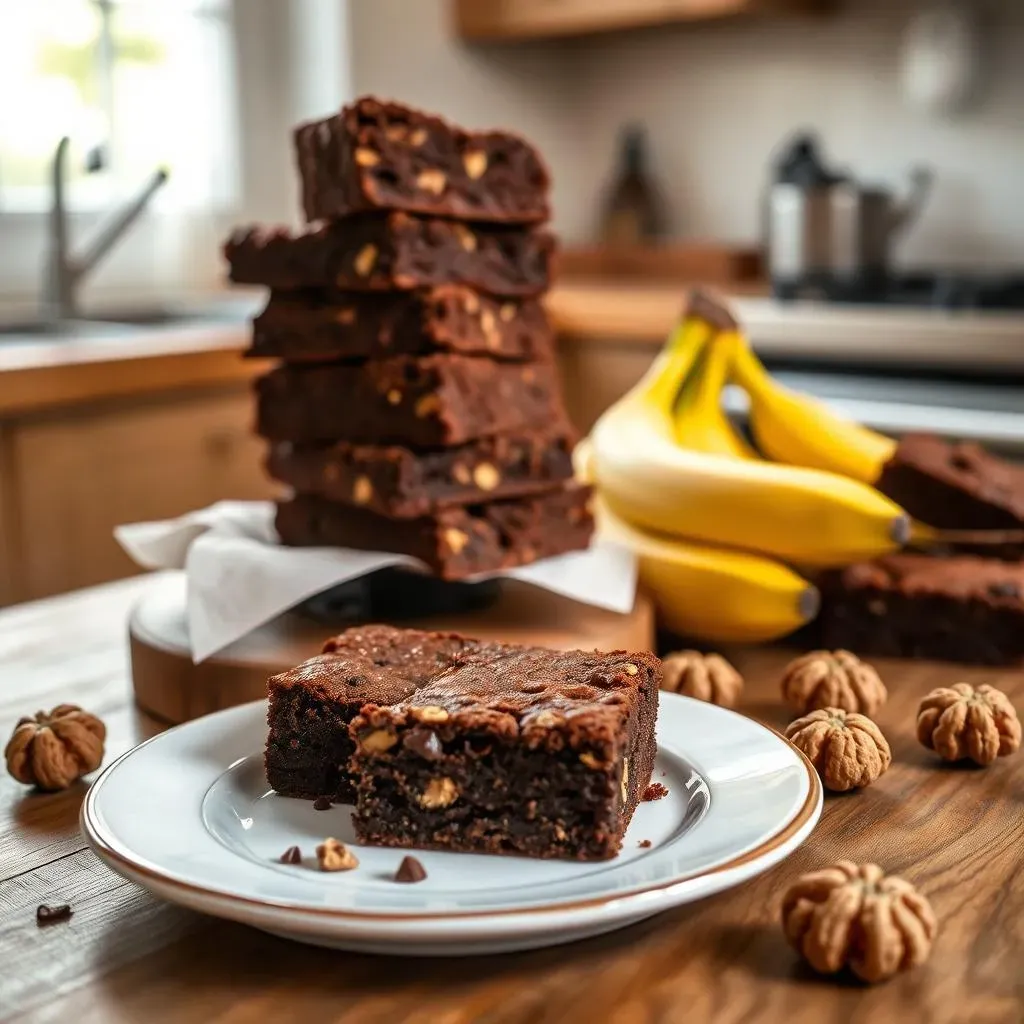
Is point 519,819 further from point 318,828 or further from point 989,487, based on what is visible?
point 989,487

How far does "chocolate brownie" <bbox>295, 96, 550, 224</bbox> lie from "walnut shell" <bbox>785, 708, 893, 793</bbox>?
1.76 ft

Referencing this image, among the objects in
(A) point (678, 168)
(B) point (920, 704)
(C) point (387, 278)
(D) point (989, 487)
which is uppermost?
(A) point (678, 168)

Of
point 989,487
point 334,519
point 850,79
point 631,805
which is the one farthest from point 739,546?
point 850,79

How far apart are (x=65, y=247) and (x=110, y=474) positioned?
2.28 ft

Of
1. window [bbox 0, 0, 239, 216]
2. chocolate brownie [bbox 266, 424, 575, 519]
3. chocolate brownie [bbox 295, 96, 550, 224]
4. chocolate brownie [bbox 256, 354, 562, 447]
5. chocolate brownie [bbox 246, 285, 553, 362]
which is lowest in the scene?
chocolate brownie [bbox 266, 424, 575, 519]

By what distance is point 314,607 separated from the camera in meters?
1.16

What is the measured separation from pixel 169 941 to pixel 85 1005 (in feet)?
0.21

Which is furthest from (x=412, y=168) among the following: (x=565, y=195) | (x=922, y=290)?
(x=565, y=195)

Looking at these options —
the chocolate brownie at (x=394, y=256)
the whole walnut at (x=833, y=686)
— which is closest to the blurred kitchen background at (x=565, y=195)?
the chocolate brownie at (x=394, y=256)

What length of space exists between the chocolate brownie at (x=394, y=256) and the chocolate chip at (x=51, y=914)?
0.58 meters

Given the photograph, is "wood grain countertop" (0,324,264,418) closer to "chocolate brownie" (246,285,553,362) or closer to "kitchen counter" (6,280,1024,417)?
"kitchen counter" (6,280,1024,417)

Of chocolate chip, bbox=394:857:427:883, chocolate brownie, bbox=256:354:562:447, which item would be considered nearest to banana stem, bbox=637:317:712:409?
chocolate brownie, bbox=256:354:562:447

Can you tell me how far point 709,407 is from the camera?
1427 mm

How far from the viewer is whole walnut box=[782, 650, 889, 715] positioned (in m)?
0.98
